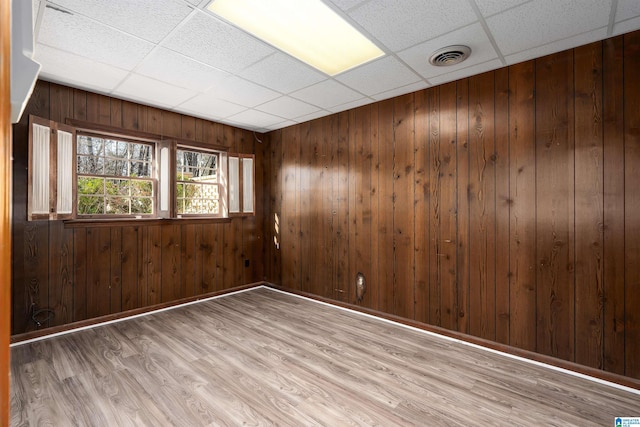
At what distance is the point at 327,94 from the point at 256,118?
4.53 feet

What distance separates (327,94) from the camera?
3518 mm

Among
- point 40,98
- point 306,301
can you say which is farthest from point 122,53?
point 306,301

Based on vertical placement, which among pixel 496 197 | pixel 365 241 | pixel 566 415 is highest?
pixel 496 197

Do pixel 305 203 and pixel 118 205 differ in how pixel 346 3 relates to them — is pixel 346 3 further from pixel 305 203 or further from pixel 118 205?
pixel 118 205

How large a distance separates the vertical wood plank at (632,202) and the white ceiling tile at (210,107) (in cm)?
379

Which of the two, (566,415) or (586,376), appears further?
(586,376)

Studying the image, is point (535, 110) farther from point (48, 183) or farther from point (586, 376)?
→ point (48, 183)

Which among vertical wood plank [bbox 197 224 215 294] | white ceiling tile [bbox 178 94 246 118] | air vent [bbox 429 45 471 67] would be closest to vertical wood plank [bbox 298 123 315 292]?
white ceiling tile [bbox 178 94 246 118]

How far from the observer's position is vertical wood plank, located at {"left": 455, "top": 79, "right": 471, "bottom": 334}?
305 cm

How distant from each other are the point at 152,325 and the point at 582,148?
4.57 m

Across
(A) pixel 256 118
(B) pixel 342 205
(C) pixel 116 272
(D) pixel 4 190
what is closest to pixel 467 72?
(B) pixel 342 205

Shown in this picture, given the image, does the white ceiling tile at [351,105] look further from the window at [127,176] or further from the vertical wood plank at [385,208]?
the window at [127,176]

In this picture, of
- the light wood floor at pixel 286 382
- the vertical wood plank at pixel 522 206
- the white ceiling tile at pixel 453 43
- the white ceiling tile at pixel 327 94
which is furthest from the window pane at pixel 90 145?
the vertical wood plank at pixel 522 206

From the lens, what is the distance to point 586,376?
2.40 m
